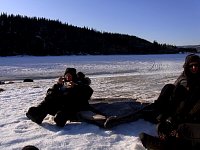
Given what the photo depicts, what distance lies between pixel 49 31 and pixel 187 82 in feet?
416

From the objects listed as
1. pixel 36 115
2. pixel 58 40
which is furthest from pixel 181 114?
pixel 58 40

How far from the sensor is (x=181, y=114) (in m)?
5.20

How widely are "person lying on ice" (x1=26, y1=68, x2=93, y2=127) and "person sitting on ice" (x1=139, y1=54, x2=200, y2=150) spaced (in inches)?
78.8

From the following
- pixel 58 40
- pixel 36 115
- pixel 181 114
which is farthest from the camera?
pixel 58 40

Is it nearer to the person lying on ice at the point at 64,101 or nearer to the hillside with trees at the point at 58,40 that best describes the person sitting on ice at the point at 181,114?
the person lying on ice at the point at 64,101

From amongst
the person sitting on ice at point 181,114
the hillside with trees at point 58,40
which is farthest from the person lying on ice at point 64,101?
the hillside with trees at point 58,40

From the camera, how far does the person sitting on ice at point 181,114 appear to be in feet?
16.4

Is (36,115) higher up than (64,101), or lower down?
lower down

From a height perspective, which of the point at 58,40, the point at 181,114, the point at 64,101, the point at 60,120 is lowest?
the point at 60,120

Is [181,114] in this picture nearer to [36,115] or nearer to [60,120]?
[60,120]

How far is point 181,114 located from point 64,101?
2.50 metres

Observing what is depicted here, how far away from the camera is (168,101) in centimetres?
543

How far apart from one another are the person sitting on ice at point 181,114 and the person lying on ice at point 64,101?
6.57ft

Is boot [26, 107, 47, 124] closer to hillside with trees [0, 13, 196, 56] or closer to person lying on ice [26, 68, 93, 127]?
person lying on ice [26, 68, 93, 127]
